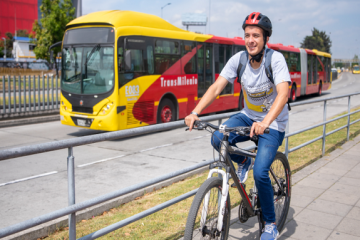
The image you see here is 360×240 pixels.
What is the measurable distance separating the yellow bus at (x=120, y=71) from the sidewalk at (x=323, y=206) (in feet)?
18.8

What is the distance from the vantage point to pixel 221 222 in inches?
110

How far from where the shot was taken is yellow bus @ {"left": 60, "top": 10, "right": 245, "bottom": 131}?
10219 millimetres

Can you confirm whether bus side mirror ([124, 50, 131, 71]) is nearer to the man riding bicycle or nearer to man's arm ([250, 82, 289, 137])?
the man riding bicycle

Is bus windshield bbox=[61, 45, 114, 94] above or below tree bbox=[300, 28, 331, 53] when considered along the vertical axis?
below

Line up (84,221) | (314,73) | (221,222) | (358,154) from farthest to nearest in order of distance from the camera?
(314,73)
(358,154)
(84,221)
(221,222)

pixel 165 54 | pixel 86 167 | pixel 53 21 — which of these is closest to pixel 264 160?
pixel 86 167

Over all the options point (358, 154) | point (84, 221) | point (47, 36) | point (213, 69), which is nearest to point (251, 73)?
point (84, 221)

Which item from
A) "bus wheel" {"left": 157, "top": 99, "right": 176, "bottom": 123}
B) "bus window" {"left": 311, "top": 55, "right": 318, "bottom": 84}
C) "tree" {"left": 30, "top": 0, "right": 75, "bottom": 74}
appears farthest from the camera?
"tree" {"left": 30, "top": 0, "right": 75, "bottom": 74}

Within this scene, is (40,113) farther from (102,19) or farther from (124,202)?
(124,202)

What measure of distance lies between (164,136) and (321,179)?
5417 mm

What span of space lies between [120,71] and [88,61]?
108 cm

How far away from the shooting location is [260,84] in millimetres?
3156

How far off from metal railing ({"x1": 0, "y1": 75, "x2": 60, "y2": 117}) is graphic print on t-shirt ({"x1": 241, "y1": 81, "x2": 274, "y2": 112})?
1157cm

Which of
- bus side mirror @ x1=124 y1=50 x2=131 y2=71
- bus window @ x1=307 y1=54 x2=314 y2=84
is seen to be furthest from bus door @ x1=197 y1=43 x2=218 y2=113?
bus window @ x1=307 y1=54 x2=314 y2=84
